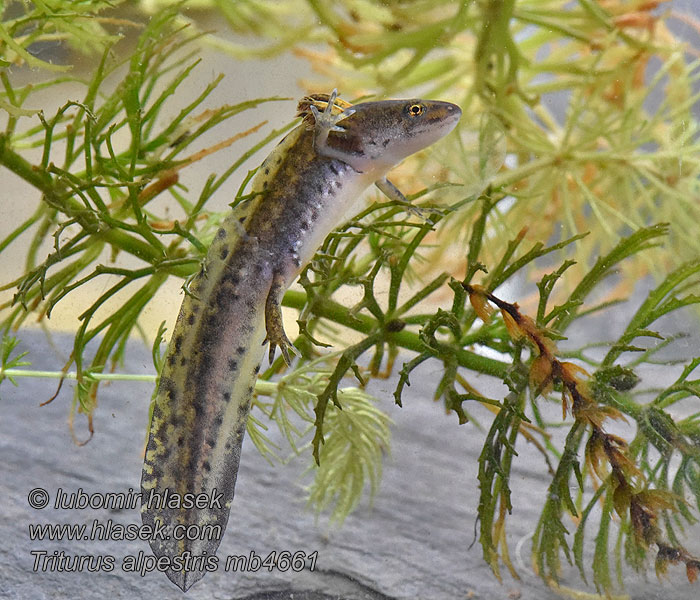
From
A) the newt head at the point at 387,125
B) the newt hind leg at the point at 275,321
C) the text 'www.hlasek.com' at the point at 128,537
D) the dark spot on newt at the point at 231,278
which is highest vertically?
the newt head at the point at 387,125

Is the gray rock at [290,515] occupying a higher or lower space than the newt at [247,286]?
lower

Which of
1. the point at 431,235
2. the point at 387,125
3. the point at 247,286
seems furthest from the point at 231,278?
the point at 431,235

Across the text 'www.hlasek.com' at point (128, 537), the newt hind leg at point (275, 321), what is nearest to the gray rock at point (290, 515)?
the text 'www.hlasek.com' at point (128, 537)

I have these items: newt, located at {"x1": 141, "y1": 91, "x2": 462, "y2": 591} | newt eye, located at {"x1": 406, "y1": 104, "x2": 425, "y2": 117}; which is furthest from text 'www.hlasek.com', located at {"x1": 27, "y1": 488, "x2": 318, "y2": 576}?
newt eye, located at {"x1": 406, "y1": 104, "x2": 425, "y2": 117}

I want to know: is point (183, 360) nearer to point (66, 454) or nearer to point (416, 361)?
point (416, 361)

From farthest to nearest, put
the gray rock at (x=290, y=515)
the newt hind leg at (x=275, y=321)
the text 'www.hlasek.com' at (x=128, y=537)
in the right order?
1. the gray rock at (x=290, y=515)
2. the text 'www.hlasek.com' at (x=128, y=537)
3. the newt hind leg at (x=275, y=321)

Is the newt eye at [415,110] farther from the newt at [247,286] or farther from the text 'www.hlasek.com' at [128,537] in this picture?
the text 'www.hlasek.com' at [128,537]

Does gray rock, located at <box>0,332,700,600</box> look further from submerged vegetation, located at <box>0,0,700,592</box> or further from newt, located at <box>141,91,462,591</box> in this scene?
newt, located at <box>141,91,462,591</box>
